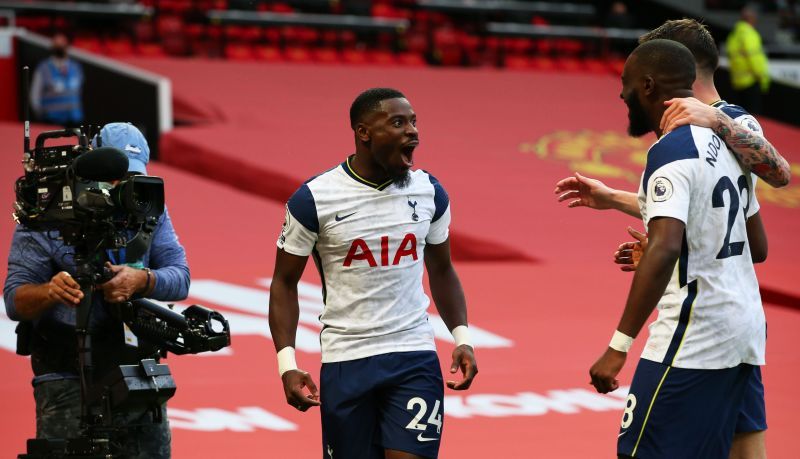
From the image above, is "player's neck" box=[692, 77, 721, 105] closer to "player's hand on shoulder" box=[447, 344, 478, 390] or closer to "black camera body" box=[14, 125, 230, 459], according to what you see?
"player's hand on shoulder" box=[447, 344, 478, 390]

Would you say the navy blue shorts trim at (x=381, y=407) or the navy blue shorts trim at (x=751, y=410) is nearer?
the navy blue shorts trim at (x=751, y=410)

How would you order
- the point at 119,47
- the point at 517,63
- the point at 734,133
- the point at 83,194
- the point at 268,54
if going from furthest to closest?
1. the point at 517,63
2. the point at 268,54
3. the point at 119,47
4. the point at 83,194
5. the point at 734,133

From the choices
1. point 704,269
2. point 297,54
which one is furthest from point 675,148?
point 297,54

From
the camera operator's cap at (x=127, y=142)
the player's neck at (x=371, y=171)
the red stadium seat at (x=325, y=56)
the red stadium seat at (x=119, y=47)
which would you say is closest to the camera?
the player's neck at (x=371, y=171)

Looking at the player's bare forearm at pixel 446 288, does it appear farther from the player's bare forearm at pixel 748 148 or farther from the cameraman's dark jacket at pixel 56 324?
the player's bare forearm at pixel 748 148

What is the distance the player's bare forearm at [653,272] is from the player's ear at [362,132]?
3.91ft

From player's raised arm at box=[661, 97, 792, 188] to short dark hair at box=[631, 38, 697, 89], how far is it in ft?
0.25

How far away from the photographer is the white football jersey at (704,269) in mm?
3805

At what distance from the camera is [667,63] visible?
391 centimetres

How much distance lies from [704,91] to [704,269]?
2.69ft

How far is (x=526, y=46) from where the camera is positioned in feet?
70.2

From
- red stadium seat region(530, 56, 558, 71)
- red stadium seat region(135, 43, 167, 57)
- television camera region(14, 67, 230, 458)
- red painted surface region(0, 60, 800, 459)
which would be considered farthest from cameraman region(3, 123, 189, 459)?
red stadium seat region(530, 56, 558, 71)

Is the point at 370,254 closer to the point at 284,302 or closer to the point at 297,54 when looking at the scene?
the point at 284,302

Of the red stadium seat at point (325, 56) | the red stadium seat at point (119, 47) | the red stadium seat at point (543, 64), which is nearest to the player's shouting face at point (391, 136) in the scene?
the red stadium seat at point (119, 47)
